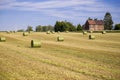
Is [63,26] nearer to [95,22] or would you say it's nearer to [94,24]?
[94,24]

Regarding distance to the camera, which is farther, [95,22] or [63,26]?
[95,22]

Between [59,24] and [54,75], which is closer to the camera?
[54,75]

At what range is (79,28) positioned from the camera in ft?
351

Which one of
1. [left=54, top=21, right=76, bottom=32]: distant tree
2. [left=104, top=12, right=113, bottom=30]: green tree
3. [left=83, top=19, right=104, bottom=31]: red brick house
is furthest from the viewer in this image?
[left=83, top=19, right=104, bottom=31]: red brick house

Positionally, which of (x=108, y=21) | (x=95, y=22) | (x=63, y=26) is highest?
(x=108, y=21)

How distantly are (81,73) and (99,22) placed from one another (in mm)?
136389

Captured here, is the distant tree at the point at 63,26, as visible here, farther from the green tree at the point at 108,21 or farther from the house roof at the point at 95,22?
the house roof at the point at 95,22

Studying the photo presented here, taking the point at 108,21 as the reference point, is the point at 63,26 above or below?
below

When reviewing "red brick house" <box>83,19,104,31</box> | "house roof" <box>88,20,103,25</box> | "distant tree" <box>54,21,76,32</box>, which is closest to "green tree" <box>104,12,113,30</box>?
"red brick house" <box>83,19,104,31</box>

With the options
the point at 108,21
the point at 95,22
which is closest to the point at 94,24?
the point at 95,22

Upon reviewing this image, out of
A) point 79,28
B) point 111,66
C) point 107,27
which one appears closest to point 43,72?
point 111,66

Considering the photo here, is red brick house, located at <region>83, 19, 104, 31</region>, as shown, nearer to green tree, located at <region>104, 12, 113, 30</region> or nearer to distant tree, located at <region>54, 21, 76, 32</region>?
green tree, located at <region>104, 12, 113, 30</region>

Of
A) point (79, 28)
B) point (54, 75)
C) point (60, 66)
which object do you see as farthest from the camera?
point (79, 28)

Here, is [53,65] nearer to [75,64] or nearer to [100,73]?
[75,64]
